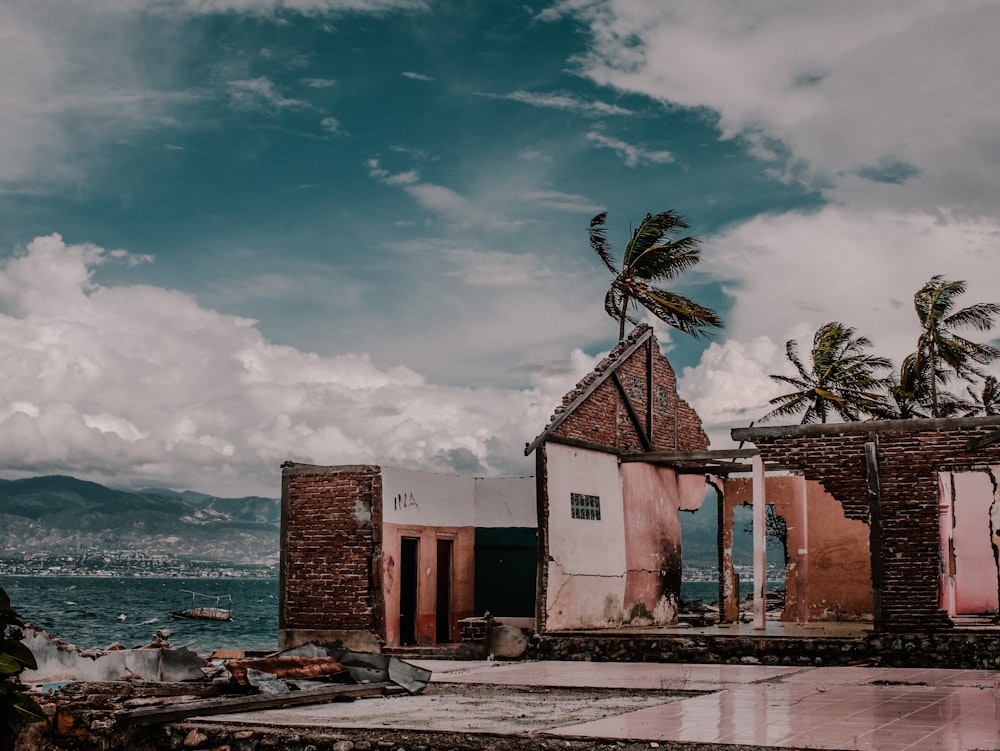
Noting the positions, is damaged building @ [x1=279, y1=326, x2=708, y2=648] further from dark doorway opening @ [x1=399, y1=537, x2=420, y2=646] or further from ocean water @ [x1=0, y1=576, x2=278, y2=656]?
ocean water @ [x1=0, y1=576, x2=278, y2=656]

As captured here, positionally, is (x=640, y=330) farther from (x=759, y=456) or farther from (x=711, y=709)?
(x=711, y=709)

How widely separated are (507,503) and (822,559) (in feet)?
22.4

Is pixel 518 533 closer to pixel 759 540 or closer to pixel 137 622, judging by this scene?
pixel 759 540

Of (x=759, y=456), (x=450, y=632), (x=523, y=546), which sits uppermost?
(x=759, y=456)

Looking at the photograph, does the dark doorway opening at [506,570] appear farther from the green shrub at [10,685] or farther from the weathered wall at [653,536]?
the green shrub at [10,685]

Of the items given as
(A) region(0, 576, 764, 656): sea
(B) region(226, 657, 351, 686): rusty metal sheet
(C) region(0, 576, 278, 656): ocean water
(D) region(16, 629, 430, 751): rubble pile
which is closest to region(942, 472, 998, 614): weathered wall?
(D) region(16, 629, 430, 751): rubble pile

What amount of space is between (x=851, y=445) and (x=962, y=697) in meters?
6.27

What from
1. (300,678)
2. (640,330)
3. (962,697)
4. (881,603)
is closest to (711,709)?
(962,697)

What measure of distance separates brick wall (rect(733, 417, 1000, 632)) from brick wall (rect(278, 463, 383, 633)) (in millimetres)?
7406

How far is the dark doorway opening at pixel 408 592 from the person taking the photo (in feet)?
68.1

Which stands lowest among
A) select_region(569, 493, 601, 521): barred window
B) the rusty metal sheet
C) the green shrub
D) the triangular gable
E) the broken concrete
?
the broken concrete

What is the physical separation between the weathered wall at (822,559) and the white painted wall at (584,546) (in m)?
4.18

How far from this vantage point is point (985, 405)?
41094 millimetres

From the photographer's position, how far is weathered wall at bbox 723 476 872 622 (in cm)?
2391
